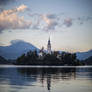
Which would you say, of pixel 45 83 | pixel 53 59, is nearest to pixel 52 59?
pixel 53 59

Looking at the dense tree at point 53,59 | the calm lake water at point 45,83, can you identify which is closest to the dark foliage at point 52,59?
the dense tree at point 53,59

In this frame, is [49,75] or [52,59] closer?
[49,75]

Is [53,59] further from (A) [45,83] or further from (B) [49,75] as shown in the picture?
(A) [45,83]

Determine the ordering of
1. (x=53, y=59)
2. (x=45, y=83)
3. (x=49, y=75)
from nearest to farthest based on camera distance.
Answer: (x=45, y=83) < (x=49, y=75) < (x=53, y=59)

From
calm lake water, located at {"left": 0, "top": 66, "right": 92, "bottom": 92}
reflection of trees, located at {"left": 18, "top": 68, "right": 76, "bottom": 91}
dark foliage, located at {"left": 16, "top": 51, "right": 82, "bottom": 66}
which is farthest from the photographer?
dark foliage, located at {"left": 16, "top": 51, "right": 82, "bottom": 66}

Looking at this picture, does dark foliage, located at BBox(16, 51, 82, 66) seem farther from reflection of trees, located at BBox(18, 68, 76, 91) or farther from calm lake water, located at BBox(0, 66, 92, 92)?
calm lake water, located at BBox(0, 66, 92, 92)

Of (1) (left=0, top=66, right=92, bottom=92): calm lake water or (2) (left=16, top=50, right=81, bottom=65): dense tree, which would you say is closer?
(1) (left=0, top=66, right=92, bottom=92): calm lake water

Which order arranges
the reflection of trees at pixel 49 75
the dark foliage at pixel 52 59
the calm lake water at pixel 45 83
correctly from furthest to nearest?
the dark foliage at pixel 52 59 → the reflection of trees at pixel 49 75 → the calm lake water at pixel 45 83

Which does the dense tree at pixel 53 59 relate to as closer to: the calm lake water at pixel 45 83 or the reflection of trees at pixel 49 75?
the reflection of trees at pixel 49 75

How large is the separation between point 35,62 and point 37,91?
60.4 metres

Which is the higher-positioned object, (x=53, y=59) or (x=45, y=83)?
(x=45, y=83)

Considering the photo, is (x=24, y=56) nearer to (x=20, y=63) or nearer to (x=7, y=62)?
(x=20, y=63)

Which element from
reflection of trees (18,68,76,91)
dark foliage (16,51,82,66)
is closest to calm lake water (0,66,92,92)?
reflection of trees (18,68,76,91)

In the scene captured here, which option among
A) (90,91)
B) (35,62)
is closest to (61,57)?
(35,62)
